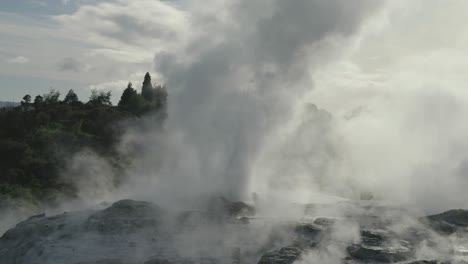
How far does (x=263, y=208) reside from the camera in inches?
643

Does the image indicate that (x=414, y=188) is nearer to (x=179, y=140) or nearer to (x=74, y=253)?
(x=179, y=140)

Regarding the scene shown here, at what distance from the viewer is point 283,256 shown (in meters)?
11.8

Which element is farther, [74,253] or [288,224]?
[288,224]

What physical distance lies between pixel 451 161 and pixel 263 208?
10.1 meters

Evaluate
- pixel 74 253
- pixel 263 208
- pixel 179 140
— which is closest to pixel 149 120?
pixel 179 140

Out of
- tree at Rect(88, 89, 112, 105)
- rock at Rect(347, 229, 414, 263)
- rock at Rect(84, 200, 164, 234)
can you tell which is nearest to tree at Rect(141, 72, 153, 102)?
tree at Rect(88, 89, 112, 105)

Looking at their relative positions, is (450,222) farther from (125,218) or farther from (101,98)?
(101,98)

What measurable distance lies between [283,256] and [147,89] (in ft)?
168

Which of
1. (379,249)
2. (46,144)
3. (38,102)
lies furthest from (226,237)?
(38,102)

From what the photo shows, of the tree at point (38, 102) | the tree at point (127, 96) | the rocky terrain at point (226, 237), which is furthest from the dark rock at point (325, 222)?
the tree at point (127, 96)

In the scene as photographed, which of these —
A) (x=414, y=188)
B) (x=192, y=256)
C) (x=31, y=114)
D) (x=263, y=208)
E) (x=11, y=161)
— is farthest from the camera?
(x=31, y=114)

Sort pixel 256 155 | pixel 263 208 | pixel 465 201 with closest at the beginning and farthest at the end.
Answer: pixel 263 208, pixel 256 155, pixel 465 201

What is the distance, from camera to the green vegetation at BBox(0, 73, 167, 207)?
81.7ft

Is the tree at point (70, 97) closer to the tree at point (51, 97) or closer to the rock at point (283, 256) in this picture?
the tree at point (51, 97)
